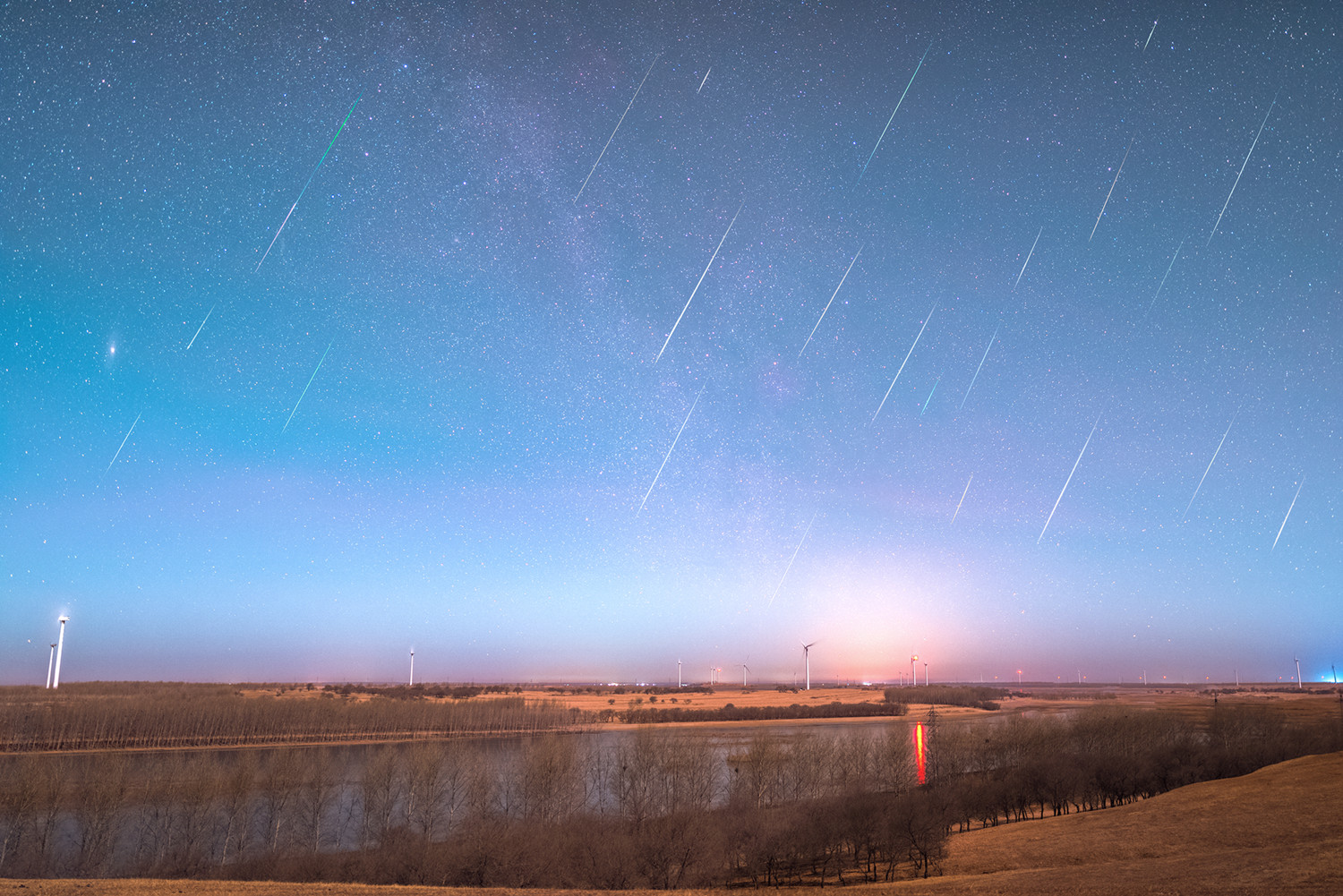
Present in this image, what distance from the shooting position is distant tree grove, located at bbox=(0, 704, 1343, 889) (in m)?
48.9

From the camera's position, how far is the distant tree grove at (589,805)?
48875mm

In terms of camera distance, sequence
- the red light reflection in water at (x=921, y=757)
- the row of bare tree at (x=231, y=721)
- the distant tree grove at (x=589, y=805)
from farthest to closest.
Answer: the row of bare tree at (x=231, y=721), the red light reflection in water at (x=921, y=757), the distant tree grove at (x=589, y=805)

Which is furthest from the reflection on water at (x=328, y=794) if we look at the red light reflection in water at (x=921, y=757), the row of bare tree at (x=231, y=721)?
the row of bare tree at (x=231, y=721)

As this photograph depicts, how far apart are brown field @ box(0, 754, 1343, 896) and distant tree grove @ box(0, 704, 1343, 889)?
6804mm

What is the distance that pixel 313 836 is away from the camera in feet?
196

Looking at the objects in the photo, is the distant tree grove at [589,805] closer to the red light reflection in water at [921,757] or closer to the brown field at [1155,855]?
the red light reflection in water at [921,757]

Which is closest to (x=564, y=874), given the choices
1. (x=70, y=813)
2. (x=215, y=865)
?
(x=215, y=865)

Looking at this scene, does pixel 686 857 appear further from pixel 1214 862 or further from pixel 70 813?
pixel 70 813

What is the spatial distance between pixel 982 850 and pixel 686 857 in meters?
17.9

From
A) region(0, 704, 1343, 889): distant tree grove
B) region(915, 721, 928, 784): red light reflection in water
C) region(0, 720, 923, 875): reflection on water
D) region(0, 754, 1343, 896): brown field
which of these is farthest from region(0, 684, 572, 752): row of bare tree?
region(0, 754, 1343, 896): brown field

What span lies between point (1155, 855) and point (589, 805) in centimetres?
5272

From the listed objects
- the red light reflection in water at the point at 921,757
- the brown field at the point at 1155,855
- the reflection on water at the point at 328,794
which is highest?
the brown field at the point at 1155,855

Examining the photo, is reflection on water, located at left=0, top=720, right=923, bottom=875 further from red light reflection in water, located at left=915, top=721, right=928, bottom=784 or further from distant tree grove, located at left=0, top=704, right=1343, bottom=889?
red light reflection in water, located at left=915, top=721, right=928, bottom=784

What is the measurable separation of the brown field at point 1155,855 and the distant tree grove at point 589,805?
6804 millimetres
